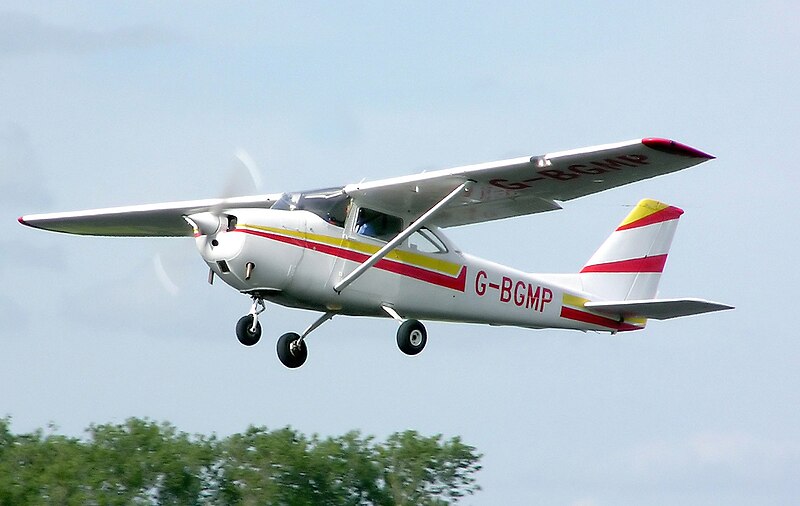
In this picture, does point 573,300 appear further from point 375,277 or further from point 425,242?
point 375,277

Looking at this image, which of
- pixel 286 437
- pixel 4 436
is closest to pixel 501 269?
pixel 286 437

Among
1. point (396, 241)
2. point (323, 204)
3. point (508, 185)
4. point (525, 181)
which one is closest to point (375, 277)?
point (396, 241)

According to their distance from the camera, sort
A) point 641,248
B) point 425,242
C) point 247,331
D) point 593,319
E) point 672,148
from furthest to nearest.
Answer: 1. point 641,248
2. point 593,319
3. point 425,242
4. point 247,331
5. point 672,148

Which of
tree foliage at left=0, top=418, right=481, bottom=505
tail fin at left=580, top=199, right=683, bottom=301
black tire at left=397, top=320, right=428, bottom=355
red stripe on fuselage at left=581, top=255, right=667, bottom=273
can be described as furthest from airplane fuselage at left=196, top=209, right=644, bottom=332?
tree foliage at left=0, top=418, right=481, bottom=505

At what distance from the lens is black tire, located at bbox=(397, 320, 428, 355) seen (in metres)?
16.6

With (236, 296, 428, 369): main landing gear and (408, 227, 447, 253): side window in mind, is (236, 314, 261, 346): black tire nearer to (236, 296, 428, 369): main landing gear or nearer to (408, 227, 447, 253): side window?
(236, 296, 428, 369): main landing gear

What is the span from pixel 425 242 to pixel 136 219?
4.70 metres

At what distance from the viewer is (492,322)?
58.7 feet

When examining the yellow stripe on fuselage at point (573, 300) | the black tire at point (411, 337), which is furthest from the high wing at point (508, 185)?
the yellow stripe on fuselage at point (573, 300)

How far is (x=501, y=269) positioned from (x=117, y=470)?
19068 mm

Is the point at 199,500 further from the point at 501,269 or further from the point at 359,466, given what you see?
the point at 501,269

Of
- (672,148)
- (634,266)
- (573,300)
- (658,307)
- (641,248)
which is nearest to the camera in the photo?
(672,148)

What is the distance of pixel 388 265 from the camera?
647 inches

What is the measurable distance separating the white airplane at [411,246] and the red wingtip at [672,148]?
23 millimetres
